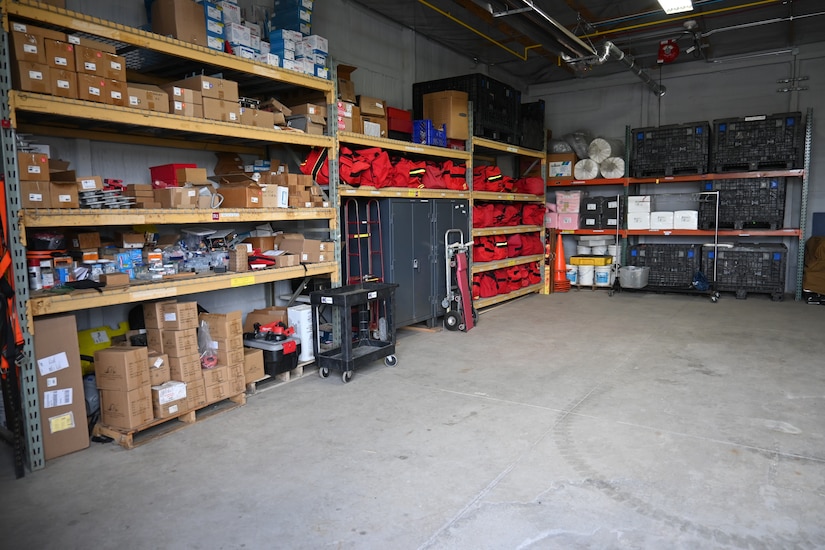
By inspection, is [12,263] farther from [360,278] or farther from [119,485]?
[360,278]

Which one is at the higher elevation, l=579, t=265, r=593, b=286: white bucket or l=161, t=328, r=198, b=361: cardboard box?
Result: l=161, t=328, r=198, b=361: cardboard box

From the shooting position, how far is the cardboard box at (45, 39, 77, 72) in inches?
124

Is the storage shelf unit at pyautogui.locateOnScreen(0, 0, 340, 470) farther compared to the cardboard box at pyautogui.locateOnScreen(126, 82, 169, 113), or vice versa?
the cardboard box at pyautogui.locateOnScreen(126, 82, 169, 113)

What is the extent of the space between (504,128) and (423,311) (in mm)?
3396

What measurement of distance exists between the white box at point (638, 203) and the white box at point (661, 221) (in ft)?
0.53

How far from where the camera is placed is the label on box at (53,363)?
319 cm

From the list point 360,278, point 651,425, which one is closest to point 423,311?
point 360,278

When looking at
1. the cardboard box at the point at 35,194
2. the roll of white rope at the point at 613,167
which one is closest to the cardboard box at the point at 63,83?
the cardboard box at the point at 35,194

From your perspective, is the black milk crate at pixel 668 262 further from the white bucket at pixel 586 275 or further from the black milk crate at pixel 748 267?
the white bucket at pixel 586 275

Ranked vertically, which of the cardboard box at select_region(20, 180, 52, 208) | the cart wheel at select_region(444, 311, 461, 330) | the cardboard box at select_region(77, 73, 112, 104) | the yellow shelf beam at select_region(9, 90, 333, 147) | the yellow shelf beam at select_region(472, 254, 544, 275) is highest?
the cardboard box at select_region(77, 73, 112, 104)

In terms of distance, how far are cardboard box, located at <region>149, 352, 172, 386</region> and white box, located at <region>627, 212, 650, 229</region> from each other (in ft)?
27.8

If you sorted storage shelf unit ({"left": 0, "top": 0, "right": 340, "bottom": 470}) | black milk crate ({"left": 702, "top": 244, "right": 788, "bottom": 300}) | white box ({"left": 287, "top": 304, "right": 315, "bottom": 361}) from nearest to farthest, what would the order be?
storage shelf unit ({"left": 0, "top": 0, "right": 340, "bottom": 470})
white box ({"left": 287, "top": 304, "right": 315, "bottom": 361})
black milk crate ({"left": 702, "top": 244, "right": 788, "bottom": 300})

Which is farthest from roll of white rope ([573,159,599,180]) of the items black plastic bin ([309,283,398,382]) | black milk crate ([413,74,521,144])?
black plastic bin ([309,283,398,382])

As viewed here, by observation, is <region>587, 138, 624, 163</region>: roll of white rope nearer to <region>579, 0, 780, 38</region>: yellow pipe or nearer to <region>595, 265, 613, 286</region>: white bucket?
<region>595, 265, 613, 286</region>: white bucket
